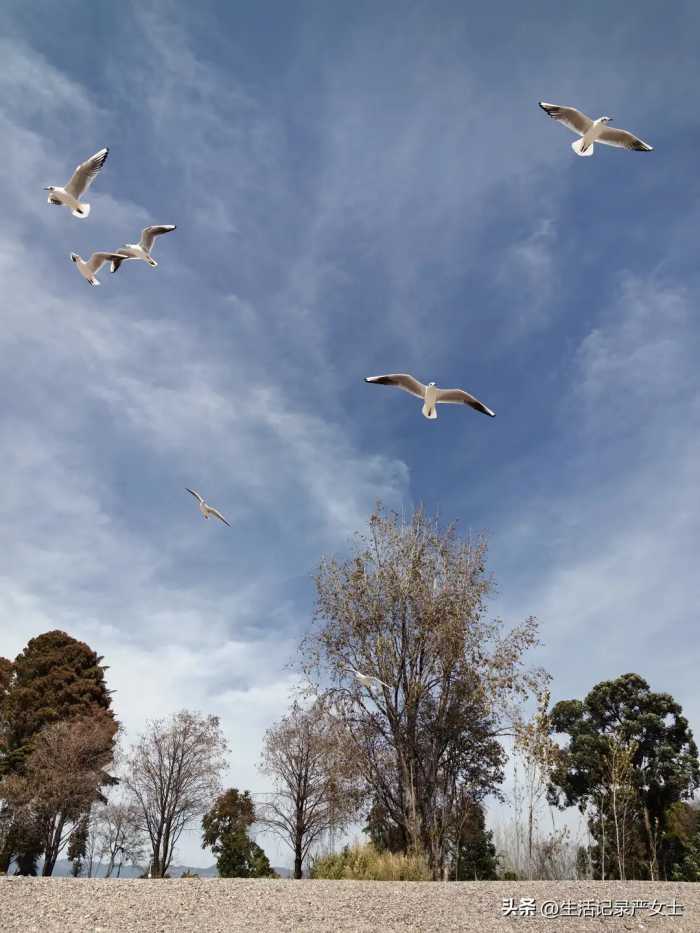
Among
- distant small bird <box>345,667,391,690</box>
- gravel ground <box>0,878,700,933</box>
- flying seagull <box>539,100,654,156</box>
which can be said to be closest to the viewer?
gravel ground <box>0,878,700,933</box>

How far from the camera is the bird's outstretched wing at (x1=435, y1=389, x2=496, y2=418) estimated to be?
1203 cm

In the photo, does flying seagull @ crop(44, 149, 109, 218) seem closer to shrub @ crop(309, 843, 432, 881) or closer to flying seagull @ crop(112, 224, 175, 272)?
flying seagull @ crop(112, 224, 175, 272)

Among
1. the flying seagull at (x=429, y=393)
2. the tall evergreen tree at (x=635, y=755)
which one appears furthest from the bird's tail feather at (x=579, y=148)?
the tall evergreen tree at (x=635, y=755)

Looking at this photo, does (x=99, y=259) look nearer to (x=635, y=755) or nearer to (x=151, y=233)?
(x=151, y=233)

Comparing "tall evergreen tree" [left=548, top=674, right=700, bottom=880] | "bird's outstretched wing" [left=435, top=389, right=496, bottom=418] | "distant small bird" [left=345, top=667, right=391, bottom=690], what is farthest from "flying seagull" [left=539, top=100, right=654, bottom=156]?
"tall evergreen tree" [left=548, top=674, right=700, bottom=880]

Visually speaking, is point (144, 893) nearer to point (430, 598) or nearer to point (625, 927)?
point (625, 927)

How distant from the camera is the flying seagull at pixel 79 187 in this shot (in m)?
12.2

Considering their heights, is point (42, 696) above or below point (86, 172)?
below

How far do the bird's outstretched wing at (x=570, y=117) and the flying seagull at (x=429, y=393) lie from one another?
179 inches

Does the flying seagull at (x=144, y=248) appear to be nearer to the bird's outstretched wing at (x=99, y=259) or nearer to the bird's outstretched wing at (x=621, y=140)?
the bird's outstretched wing at (x=99, y=259)

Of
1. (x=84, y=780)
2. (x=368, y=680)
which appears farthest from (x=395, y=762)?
(x=84, y=780)

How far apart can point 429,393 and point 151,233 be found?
6.11 m

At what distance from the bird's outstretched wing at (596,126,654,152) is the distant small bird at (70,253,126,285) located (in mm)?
8991

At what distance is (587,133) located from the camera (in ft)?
35.6
